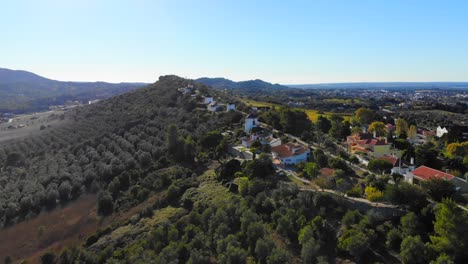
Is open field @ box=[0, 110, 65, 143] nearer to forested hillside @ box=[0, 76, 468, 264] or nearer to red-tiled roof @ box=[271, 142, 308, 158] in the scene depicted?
forested hillside @ box=[0, 76, 468, 264]

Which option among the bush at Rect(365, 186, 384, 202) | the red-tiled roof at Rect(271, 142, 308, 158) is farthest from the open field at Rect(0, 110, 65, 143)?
the bush at Rect(365, 186, 384, 202)

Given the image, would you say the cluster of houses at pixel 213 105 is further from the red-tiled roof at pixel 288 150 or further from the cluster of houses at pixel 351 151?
the red-tiled roof at pixel 288 150

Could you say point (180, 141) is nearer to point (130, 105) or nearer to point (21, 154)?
point (21, 154)

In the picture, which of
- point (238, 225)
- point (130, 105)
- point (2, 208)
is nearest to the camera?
point (238, 225)

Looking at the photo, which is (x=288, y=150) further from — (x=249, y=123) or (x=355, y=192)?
(x=249, y=123)

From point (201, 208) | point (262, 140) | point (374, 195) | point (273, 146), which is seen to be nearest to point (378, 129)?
point (273, 146)

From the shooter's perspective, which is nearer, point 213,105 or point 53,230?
point 53,230

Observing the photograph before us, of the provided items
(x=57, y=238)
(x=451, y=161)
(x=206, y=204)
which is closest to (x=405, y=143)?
(x=451, y=161)
